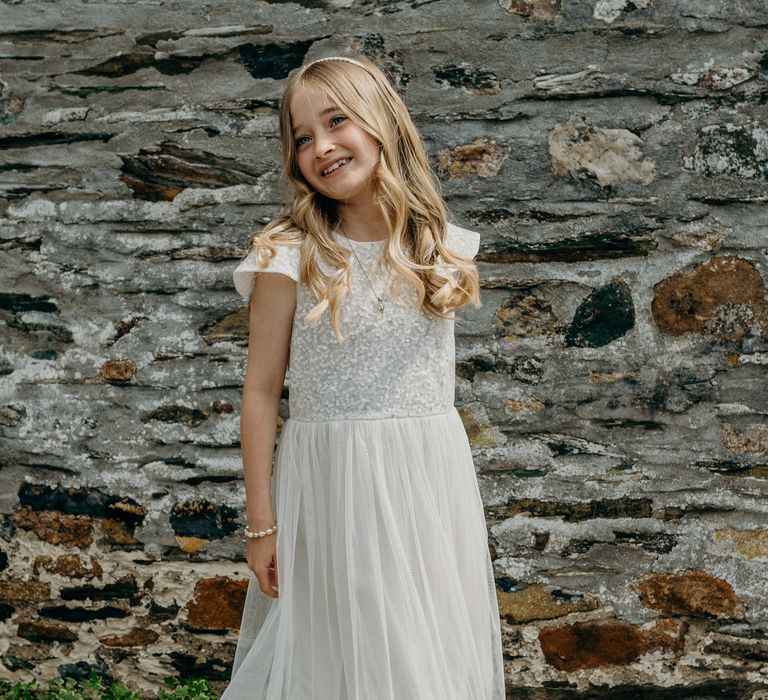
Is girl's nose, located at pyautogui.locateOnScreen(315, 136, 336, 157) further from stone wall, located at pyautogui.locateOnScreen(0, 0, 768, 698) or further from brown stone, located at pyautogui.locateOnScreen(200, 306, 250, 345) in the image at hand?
brown stone, located at pyautogui.locateOnScreen(200, 306, 250, 345)

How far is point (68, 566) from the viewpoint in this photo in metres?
2.80

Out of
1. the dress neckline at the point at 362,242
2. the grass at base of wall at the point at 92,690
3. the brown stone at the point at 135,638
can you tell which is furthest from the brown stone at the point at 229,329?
the grass at base of wall at the point at 92,690

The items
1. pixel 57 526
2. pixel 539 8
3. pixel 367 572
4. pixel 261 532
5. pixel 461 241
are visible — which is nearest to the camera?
pixel 367 572

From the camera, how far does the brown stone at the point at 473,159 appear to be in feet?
8.63

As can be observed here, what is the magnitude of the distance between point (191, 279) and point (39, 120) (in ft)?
2.35

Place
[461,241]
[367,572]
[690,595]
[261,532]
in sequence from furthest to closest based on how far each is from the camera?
[690,595]
[461,241]
[261,532]
[367,572]

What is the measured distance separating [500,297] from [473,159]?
45 cm

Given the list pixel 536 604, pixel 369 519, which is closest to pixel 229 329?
pixel 369 519

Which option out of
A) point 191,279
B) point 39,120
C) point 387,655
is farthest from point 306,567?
point 39,120

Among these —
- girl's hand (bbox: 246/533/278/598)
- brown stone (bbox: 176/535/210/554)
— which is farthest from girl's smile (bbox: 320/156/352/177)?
brown stone (bbox: 176/535/210/554)

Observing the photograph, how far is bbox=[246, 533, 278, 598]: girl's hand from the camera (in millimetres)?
1943

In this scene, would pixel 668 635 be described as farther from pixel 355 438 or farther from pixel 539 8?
pixel 539 8

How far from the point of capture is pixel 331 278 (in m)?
1.90

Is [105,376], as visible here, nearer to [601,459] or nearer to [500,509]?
→ [500,509]
